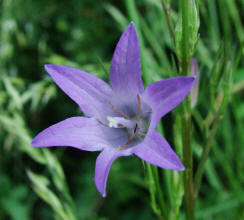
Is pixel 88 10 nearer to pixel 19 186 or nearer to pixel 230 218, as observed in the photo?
pixel 19 186

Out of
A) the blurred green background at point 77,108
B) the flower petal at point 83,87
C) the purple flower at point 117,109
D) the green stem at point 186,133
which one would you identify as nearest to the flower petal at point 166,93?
the purple flower at point 117,109

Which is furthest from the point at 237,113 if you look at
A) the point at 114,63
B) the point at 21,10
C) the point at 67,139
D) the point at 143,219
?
the point at 21,10

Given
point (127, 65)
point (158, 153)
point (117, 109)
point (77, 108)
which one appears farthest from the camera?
point (77, 108)

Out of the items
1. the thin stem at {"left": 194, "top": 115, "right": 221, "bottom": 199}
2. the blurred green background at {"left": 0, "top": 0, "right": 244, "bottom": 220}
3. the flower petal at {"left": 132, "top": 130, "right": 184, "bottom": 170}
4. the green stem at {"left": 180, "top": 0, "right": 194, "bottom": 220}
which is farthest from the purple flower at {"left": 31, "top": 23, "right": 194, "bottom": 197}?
the blurred green background at {"left": 0, "top": 0, "right": 244, "bottom": 220}

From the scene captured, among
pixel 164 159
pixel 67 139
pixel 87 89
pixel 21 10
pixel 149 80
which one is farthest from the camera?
pixel 21 10

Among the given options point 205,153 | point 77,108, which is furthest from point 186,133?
point 77,108

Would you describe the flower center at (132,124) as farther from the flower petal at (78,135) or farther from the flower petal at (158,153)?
the flower petal at (158,153)

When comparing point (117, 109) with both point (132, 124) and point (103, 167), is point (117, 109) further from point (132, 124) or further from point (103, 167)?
point (103, 167)
